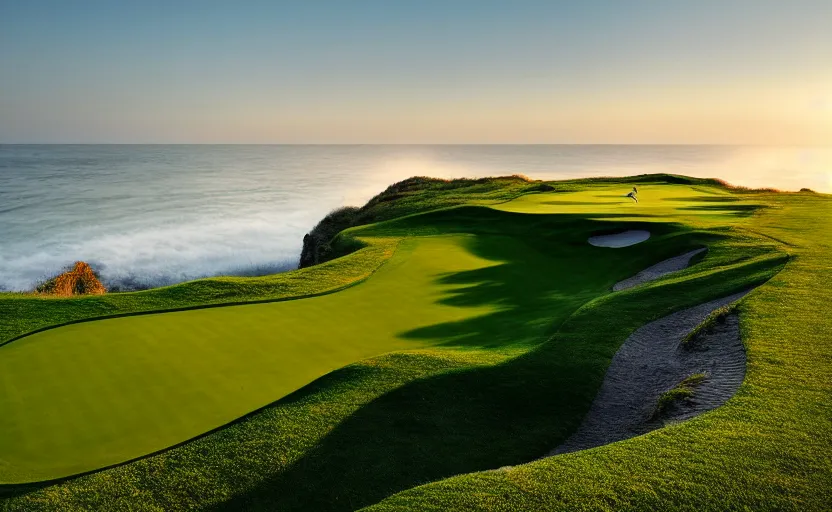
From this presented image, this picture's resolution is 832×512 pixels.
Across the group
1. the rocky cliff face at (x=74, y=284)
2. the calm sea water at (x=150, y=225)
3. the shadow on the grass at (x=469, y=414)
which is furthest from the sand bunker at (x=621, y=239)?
the calm sea water at (x=150, y=225)

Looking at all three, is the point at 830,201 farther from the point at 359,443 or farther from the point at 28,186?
the point at 28,186

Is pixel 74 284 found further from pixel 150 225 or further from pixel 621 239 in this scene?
pixel 150 225

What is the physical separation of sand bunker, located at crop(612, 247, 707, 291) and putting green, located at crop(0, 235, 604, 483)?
5.03 m

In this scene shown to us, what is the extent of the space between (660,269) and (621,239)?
3749 mm

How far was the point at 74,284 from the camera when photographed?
2064 centimetres

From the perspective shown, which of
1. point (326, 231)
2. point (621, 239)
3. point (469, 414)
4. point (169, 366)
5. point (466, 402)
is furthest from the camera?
point (326, 231)

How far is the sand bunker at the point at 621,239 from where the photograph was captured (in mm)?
20141

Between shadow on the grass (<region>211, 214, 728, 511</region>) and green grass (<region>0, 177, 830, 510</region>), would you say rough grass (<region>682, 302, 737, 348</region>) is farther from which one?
shadow on the grass (<region>211, 214, 728, 511</region>)

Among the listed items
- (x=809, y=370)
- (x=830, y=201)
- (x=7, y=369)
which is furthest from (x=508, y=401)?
(x=830, y=201)

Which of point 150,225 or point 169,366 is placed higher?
point 169,366

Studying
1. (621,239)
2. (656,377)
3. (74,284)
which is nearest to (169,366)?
(656,377)

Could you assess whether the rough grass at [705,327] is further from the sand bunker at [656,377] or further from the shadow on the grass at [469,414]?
the shadow on the grass at [469,414]

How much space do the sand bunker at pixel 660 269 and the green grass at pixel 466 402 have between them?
0.66 meters

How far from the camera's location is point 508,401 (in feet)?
27.5
